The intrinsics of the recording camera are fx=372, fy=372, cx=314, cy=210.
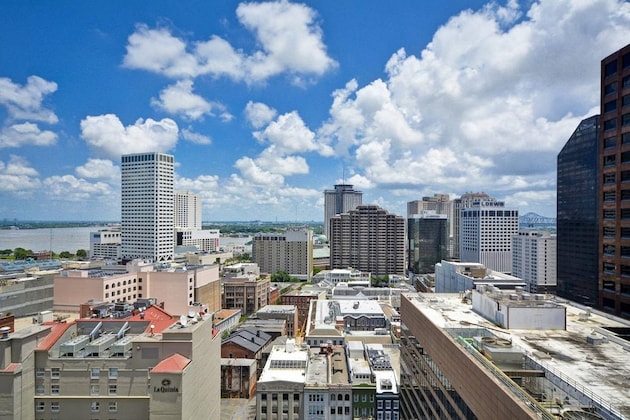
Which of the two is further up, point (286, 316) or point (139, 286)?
point (139, 286)

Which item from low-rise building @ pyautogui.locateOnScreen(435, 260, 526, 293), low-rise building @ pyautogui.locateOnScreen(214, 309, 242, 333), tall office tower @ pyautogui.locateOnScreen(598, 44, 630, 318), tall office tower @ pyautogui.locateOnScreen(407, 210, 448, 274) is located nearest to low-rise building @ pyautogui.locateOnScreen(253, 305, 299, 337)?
low-rise building @ pyautogui.locateOnScreen(214, 309, 242, 333)

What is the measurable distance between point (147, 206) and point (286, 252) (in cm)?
5100

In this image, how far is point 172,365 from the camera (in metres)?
21.9

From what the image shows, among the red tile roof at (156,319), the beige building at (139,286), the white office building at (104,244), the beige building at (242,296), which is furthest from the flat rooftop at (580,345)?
the white office building at (104,244)

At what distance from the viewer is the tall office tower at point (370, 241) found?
428 feet

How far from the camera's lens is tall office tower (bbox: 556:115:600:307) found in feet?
246

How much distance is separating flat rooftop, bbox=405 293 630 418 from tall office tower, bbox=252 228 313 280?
114 meters

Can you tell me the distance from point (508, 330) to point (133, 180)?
130 metres

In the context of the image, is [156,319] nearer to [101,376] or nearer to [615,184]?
[101,376]

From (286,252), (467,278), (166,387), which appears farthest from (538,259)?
(166,387)

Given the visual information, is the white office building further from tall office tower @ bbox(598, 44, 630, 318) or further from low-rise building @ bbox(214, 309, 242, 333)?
tall office tower @ bbox(598, 44, 630, 318)

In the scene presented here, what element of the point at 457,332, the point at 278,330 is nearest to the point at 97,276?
the point at 278,330

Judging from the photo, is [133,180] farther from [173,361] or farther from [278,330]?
[173,361]

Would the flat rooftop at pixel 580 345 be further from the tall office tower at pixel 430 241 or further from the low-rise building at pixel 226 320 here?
the tall office tower at pixel 430 241
